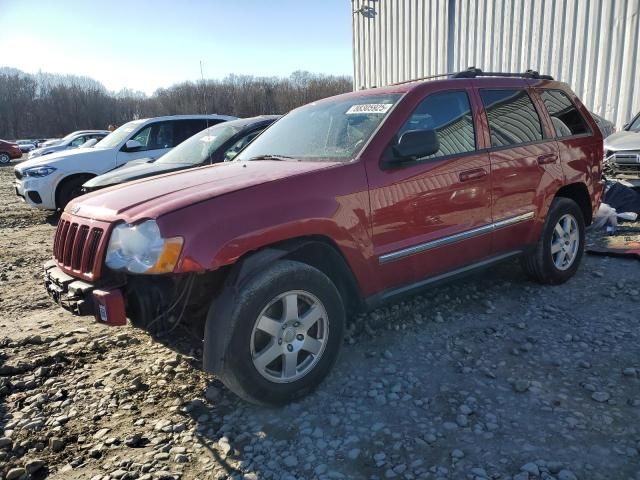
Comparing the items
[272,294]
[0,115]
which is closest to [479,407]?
[272,294]

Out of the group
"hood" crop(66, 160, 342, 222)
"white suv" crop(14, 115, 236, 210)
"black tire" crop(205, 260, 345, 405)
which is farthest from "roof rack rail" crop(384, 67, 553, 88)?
"white suv" crop(14, 115, 236, 210)

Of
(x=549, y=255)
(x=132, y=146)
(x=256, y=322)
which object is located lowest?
(x=549, y=255)

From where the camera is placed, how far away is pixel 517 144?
155 inches

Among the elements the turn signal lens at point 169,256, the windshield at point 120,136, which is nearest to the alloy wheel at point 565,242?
the turn signal lens at point 169,256

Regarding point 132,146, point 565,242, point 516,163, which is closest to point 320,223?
point 516,163

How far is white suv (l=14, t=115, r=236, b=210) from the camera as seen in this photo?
8.49 meters

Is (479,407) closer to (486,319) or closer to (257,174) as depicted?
(486,319)

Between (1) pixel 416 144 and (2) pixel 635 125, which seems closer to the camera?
(1) pixel 416 144

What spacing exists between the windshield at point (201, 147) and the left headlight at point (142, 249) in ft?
14.2

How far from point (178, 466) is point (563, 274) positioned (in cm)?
371

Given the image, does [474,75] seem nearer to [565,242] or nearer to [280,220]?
[565,242]

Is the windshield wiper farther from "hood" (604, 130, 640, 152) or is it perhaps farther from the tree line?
the tree line

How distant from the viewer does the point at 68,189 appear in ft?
28.3

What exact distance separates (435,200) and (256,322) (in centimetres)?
155
